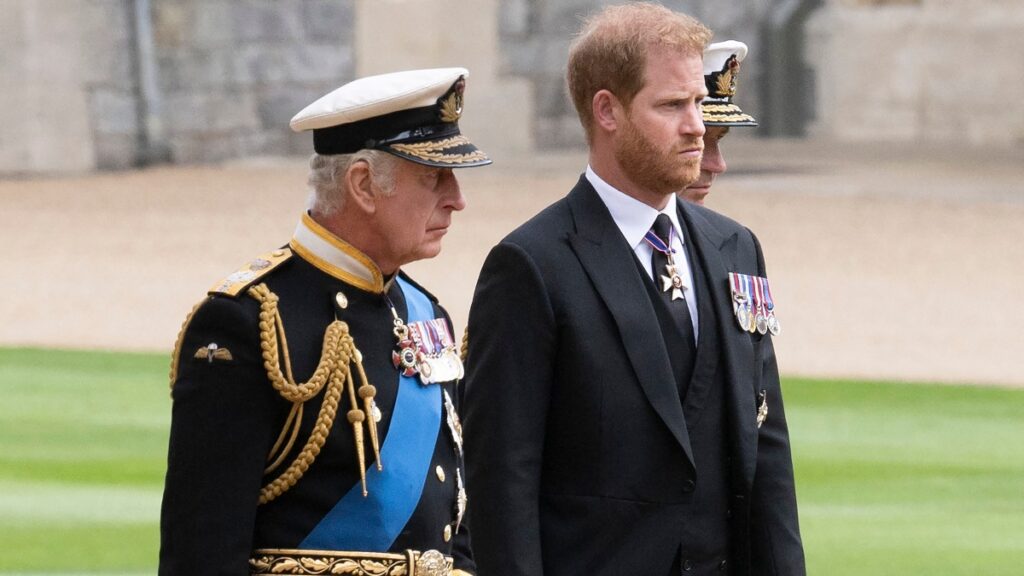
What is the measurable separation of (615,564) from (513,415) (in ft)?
0.99

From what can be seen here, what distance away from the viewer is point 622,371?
132 inches

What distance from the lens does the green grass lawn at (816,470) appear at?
653 cm

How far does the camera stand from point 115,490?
734cm

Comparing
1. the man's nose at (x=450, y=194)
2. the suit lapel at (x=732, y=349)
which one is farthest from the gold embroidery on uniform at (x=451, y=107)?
the suit lapel at (x=732, y=349)

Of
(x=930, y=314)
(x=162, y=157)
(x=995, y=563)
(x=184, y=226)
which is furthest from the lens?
(x=162, y=157)

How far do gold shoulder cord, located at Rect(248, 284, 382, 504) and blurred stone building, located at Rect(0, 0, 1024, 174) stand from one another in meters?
15.7

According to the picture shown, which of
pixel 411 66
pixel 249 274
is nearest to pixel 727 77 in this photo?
pixel 249 274

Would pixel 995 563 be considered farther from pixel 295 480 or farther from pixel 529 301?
pixel 295 480

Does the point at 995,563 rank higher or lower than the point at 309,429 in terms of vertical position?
lower

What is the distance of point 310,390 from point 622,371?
623 mm

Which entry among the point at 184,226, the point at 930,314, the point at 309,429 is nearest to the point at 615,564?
the point at 309,429

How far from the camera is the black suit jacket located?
10.9ft

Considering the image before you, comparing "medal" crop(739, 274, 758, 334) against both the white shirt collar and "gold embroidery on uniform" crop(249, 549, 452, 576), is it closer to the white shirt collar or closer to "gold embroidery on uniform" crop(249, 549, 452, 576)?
the white shirt collar

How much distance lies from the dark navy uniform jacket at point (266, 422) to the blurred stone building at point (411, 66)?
51.1 feet
